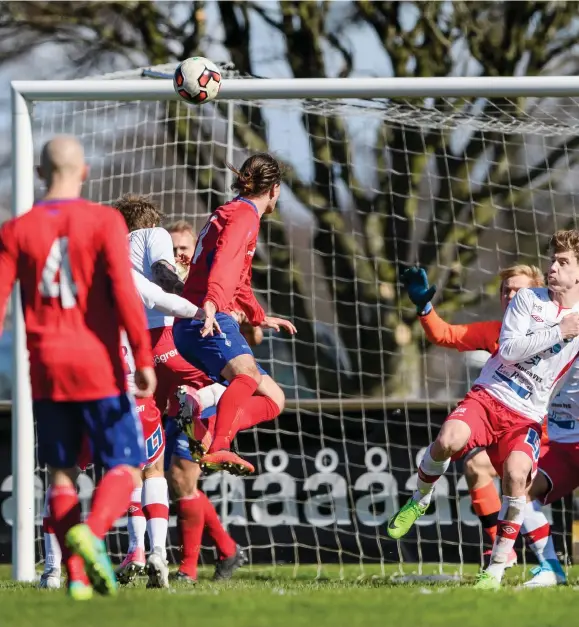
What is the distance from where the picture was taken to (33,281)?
441 cm

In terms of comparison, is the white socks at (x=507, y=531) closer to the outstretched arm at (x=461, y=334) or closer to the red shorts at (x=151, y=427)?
the outstretched arm at (x=461, y=334)

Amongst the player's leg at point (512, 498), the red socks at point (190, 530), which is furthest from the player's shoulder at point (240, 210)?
the player's leg at point (512, 498)

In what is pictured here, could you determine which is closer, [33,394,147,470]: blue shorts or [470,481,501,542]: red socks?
[33,394,147,470]: blue shorts

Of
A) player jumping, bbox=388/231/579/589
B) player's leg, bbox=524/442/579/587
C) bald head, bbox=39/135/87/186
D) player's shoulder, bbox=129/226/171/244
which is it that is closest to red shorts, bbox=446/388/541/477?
player jumping, bbox=388/231/579/589

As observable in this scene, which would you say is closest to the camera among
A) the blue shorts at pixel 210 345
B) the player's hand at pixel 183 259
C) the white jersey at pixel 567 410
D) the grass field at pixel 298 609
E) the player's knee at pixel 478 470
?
the grass field at pixel 298 609

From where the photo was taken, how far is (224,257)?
5895 millimetres

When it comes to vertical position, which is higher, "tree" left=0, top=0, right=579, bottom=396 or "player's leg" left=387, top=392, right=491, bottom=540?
"tree" left=0, top=0, right=579, bottom=396

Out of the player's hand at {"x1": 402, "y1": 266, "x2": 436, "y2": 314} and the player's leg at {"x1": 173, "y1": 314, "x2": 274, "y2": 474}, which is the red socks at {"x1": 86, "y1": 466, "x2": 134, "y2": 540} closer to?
the player's leg at {"x1": 173, "y1": 314, "x2": 274, "y2": 474}

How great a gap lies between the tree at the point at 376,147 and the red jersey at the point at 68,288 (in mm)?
8344

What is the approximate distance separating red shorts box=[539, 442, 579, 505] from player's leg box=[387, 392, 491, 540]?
78 centimetres

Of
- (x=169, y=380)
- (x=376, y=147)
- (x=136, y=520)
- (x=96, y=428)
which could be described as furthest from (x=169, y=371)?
(x=376, y=147)

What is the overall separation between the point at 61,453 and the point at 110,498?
0.28m

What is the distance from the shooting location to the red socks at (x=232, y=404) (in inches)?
233

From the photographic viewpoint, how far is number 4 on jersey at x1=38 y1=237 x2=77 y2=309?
14.4 feet
